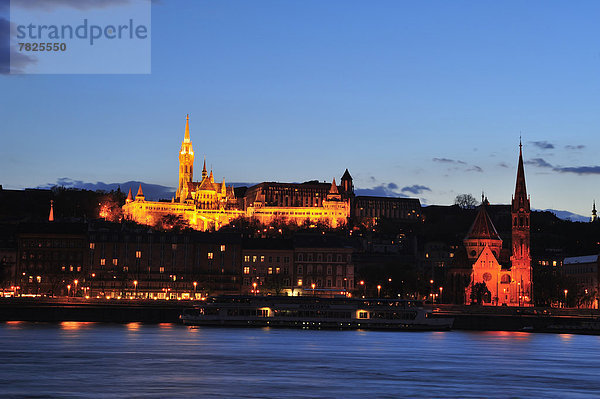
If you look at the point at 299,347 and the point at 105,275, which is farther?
the point at 105,275

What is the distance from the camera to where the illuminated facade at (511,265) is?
180500 millimetres

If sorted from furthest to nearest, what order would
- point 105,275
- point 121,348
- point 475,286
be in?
point 475,286
point 105,275
point 121,348

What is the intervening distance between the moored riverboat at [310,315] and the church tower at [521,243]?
183 feet

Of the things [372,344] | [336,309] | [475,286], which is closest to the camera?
[372,344]

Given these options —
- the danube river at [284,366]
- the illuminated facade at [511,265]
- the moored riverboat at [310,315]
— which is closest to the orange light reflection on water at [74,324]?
the danube river at [284,366]

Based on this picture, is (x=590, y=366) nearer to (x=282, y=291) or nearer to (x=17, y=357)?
(x=17, y=357)

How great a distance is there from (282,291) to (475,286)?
40.5 meters

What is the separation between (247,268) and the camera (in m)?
162

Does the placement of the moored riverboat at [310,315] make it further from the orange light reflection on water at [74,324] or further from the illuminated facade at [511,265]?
the illuminated facade at [511,265]

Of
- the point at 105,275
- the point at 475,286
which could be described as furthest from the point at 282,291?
the point at 475,286

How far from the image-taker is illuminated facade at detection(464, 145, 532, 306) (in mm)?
180500

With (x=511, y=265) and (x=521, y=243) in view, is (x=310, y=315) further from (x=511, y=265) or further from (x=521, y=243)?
(x=511, y=265)

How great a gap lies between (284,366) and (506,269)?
128 metres

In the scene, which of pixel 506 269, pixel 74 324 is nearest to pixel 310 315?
pixel 74 324
